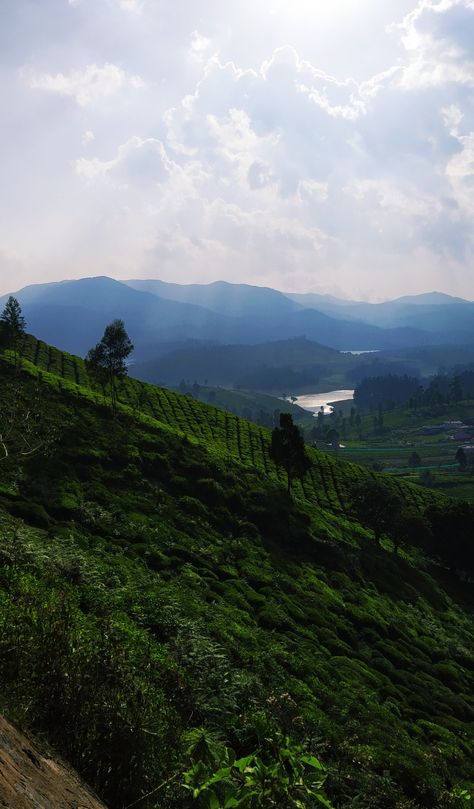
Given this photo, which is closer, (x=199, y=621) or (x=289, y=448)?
(x=199, y=621)

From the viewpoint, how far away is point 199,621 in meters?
19.9

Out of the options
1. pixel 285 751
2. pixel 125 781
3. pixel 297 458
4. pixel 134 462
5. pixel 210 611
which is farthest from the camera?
pixel 297 458

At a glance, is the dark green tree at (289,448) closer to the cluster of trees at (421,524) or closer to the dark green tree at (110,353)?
the cluster of trees at (421,524)

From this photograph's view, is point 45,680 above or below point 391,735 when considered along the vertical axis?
above

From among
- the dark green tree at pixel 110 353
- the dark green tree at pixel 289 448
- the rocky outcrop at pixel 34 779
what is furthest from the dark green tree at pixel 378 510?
the rocky outcrop at pixel 34 779

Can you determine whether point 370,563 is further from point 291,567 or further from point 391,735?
point 391,735

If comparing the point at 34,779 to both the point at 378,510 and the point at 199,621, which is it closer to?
the point at 199,621

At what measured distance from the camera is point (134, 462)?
49.0 m

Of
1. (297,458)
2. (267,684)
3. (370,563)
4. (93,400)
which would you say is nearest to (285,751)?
(267,684)

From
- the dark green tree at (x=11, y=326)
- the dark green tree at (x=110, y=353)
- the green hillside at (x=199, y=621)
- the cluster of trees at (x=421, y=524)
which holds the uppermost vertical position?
the dark green tree at (x=11, y=326)

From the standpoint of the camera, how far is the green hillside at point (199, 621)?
8383 mm

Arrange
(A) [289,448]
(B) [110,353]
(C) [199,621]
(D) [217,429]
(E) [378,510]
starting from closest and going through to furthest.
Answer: (C) [199,621]
(A) [289,448]
(E) [378,510]
(B) [110,353]
(D) [217,429]

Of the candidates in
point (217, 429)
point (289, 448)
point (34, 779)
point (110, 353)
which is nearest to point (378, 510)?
point (289, 448)

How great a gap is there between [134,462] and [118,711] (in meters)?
41.8
